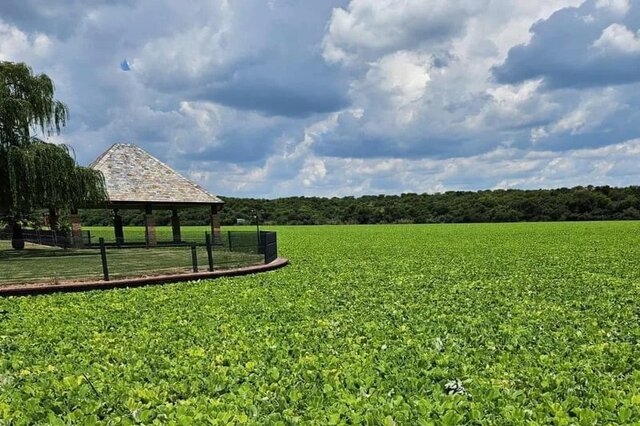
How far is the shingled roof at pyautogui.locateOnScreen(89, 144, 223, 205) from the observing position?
2150 cm

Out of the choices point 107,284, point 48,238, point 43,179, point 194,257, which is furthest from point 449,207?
point 107,284

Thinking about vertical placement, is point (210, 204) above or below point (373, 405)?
above

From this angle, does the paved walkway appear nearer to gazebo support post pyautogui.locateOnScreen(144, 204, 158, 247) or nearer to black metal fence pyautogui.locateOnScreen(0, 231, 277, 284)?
black metal fence pyautogui.locateOnScreen(0, 231, 277, 284)

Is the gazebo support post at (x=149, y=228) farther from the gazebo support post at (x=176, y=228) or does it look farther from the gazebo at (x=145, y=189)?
the gazebo support post at (x=176, y=228)

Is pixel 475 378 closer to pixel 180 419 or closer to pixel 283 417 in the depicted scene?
pixel 283 417

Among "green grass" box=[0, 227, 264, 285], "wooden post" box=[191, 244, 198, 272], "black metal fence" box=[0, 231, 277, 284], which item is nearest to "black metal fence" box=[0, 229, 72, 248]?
"black metal fence" box=[0, 231, 277, 284]

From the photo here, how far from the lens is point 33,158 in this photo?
1727 centimetres

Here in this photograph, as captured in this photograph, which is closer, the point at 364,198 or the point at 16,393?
the point at 16,393

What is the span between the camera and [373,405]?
12.5 ft

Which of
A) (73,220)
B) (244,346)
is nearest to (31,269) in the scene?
(73,220)

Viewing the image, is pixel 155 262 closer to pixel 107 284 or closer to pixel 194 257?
pixel 194 257

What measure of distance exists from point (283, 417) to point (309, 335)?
2635 mm

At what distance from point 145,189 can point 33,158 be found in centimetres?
548

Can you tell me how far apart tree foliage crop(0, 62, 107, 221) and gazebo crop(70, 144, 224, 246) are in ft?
5.11
